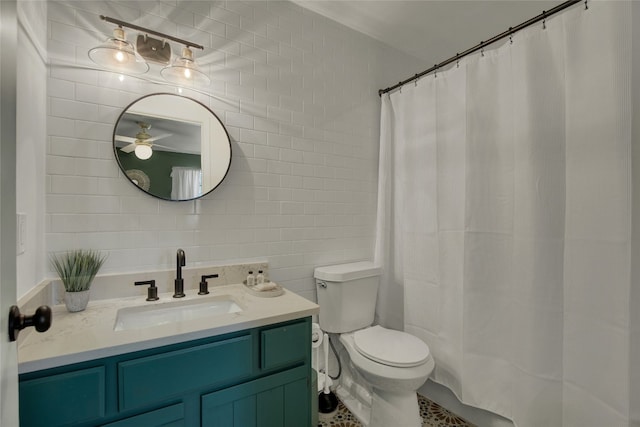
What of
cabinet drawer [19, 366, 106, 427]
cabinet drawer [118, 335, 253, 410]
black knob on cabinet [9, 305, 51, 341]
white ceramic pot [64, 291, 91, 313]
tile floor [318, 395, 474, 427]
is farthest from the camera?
tile floor [318, 395, 474, 427]

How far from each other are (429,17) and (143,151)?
6.40 feet

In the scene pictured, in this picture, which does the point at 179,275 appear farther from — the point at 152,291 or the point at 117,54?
the point at 117,54

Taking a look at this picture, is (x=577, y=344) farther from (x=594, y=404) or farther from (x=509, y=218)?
(x=509, y=218)

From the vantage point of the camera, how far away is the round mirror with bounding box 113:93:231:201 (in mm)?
1376

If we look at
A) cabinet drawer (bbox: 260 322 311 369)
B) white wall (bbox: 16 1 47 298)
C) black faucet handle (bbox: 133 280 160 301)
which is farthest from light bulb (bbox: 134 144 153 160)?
cabinet drawer (bbox: 260 322 311 369)

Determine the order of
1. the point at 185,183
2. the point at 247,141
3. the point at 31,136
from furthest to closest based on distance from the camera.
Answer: the point at 247,141, the point at 185,183, the point at 31,136

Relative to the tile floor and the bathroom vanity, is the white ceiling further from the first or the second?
the tile floor

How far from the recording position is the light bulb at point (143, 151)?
1.39 metres

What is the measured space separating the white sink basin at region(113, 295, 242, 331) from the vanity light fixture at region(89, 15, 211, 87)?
108cm

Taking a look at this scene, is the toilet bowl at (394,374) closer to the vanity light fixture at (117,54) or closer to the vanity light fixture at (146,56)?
the vanity light fixture at (146,56)

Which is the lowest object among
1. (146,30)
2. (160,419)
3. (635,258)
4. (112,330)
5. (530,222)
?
(160,419)

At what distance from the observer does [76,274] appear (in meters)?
1.19

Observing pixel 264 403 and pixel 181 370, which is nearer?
pixel 181 370

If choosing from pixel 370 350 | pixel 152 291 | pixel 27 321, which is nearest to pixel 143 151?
pixel 152 291
